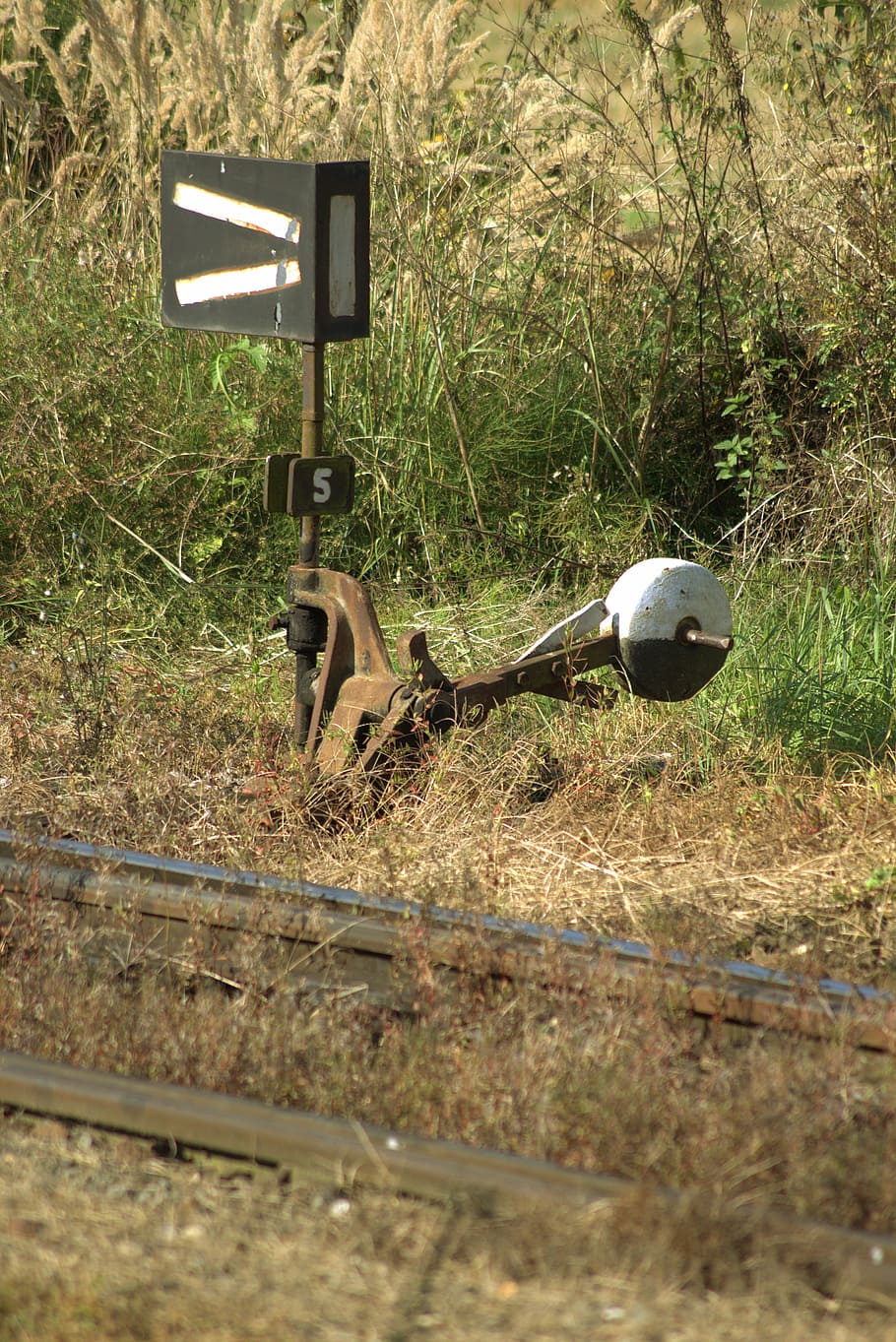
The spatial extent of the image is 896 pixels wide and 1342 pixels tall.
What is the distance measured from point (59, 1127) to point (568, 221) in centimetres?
592

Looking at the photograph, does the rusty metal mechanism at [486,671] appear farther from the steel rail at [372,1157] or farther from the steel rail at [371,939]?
the steel rail at [372,1157]

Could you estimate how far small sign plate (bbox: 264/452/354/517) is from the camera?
4.79 m

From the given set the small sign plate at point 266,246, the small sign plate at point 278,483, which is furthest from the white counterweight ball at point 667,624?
the small sign plate at point 266,246

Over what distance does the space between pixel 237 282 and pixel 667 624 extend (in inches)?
71.6

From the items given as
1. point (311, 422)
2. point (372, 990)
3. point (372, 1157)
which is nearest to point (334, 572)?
point (311, 422)

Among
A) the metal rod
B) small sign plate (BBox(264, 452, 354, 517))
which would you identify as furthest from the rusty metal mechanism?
small sign plate (BBox(264, 452, 354, 517))

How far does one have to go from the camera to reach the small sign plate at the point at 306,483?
4793 mm

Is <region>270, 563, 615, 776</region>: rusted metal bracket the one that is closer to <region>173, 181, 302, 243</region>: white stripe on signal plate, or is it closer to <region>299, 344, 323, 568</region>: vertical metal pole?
<region>299, 344, 323, 568</region>: vertical metal pole

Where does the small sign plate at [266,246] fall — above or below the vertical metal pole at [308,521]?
above

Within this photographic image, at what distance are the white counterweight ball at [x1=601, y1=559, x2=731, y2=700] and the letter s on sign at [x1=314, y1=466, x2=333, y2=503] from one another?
3.40 feet

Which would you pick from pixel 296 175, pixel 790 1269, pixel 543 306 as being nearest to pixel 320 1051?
pixel 790 1269

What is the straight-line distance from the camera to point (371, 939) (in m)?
3.73

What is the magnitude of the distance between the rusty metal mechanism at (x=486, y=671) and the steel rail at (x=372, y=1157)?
5.96 ft

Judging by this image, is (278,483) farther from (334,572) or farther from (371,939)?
(371,939)
